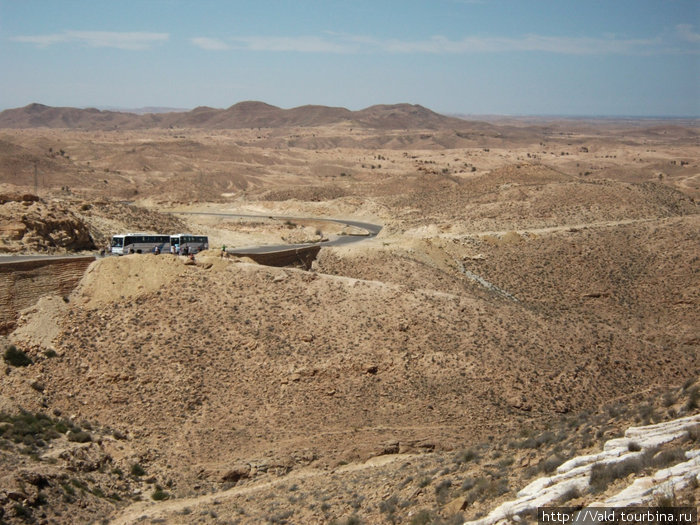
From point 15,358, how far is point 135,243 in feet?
38.0

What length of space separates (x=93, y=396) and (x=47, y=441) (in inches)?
120

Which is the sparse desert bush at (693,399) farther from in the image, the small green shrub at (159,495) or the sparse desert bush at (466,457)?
the small green shrub at (159,495)

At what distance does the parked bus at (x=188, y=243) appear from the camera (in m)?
34.3

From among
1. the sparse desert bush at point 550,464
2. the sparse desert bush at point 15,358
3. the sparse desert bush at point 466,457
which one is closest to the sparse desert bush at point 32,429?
the sparse desert bush at point 15,358

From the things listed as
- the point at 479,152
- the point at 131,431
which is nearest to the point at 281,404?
the point at 131,431

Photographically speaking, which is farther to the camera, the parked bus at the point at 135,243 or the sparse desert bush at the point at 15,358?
the parked bus at the point at 135,243

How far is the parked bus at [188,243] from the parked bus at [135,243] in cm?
90

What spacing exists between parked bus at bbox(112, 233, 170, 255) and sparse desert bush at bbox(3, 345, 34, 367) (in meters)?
10.6

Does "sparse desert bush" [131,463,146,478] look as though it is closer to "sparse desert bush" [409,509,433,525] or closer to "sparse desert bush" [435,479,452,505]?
"sparse desert bush" [435,479,452,505]

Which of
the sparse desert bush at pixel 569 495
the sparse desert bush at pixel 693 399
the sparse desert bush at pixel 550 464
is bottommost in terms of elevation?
the sparse desert bush at pixel 550 464

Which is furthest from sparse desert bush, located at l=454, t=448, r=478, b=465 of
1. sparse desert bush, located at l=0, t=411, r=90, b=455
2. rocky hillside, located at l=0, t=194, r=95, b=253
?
rocky hillside, located at l=0, t=194, r=95, b=253

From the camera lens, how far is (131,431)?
778 inches

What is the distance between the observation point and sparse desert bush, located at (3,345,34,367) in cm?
2134

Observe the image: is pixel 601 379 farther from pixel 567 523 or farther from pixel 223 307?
pixel 567 523
